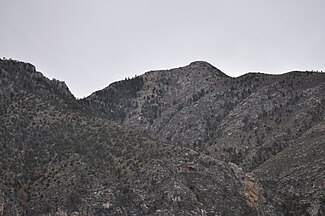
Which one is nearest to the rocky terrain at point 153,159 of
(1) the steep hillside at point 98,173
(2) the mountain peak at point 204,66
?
(1) the steep hillside at point 98,173

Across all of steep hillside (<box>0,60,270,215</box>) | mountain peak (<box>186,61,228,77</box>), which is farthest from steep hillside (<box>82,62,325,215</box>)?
steep hillside (<box>0,60,270,215</box>)

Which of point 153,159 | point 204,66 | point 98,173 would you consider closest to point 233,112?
point 204,66

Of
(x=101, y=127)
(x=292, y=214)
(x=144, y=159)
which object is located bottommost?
(x=292, y=214)

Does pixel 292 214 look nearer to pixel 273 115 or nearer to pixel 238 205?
pixel 238 205

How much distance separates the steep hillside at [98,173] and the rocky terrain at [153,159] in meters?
0.13

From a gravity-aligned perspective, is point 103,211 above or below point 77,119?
below

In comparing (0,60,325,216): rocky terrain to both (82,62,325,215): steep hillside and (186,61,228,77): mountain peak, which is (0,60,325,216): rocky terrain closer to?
(82,62,325,215): steep hillside

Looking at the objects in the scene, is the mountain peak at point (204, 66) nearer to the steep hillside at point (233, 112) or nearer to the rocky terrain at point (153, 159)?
the steep hillside at point (233, 112)

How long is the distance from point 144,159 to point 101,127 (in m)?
11.8

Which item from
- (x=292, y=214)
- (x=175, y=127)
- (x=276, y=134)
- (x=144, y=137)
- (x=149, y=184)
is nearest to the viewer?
(x=149, y=184)

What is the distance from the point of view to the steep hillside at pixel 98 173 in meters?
56.0

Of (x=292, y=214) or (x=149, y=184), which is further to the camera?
(x=292, y=214)

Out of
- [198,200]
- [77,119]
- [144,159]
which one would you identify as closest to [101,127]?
[77,119]

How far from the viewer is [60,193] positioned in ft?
185
